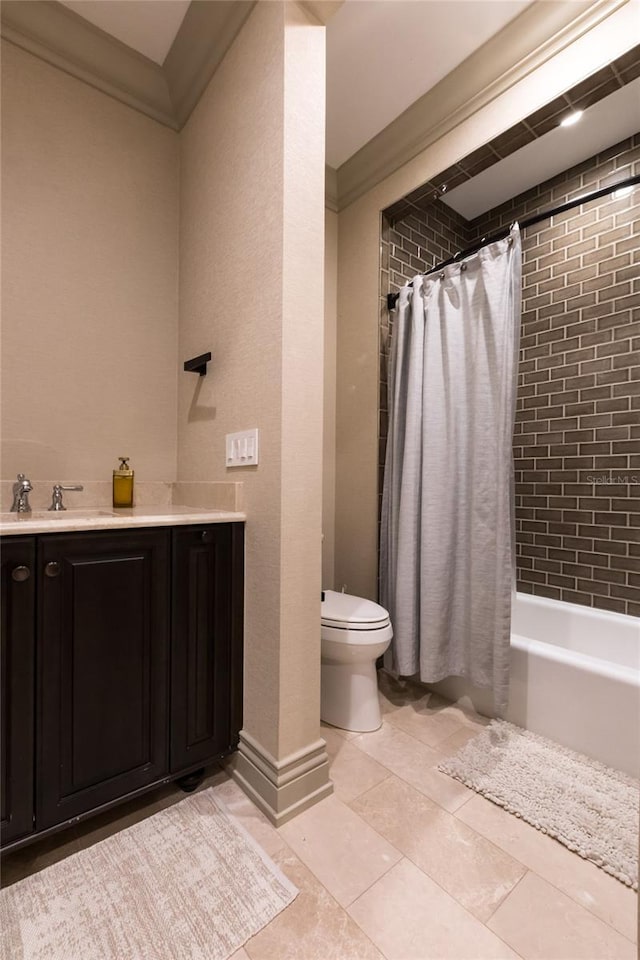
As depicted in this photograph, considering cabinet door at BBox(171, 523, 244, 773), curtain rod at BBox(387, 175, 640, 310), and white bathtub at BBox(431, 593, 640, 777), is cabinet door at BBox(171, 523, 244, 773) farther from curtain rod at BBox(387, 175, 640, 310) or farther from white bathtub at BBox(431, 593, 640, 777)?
curtain rod at BBox(387, 175, 640, 310)

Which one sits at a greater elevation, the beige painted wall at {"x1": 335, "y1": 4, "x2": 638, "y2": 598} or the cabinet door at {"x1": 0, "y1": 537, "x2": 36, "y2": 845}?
the beige painted wall at {"x1": 335, "y1": 4, "x2": 638, "y2": 598}

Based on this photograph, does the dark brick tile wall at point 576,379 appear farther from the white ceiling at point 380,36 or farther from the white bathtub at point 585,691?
the white ceiling at point 380,36

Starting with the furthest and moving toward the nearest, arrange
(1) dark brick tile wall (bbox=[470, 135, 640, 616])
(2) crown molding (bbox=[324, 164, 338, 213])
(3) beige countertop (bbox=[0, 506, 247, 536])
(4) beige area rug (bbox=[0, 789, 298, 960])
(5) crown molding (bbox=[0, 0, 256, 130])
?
1. (2) crown molding (bbox=[324, 164, 338, 213])
2. (1) dark brick tile wall (bbox=[470, 135, 640, 616])
3. (5) crown molding (bbox=[0, 0, 256, 130])
4. (3) beige countertop (bbox=[0, 506, 247, 536])
5. (4) beige area rug (bbox=[0, 789, 298, 960])

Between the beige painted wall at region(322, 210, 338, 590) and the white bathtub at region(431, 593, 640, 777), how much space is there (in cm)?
88

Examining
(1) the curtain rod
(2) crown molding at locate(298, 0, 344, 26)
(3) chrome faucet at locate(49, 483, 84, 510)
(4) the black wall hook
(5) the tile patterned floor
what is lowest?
(5) the tile patterned floor

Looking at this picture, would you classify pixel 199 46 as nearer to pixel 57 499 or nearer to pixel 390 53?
pixel 390 53

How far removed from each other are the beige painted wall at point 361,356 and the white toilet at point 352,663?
0.52 metres

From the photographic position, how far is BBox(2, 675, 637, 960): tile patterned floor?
0.94 meters

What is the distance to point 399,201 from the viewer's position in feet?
7.07

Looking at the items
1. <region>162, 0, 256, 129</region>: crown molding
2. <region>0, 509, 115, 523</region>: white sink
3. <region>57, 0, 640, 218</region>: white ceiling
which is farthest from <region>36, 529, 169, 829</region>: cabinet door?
<region>57, 0, 640, 218</region>: white ceiling

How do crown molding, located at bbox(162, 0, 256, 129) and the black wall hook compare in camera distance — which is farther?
the black wall hook

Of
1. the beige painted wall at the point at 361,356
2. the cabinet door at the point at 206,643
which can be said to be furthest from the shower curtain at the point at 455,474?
the cabinet door at the point at 206,643

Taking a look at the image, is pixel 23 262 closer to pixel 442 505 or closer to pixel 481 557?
pixel 442 505

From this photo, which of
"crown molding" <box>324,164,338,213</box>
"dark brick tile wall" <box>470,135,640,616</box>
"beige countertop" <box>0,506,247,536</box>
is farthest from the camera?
"crown molding" <box>324,164,338,213</box>
